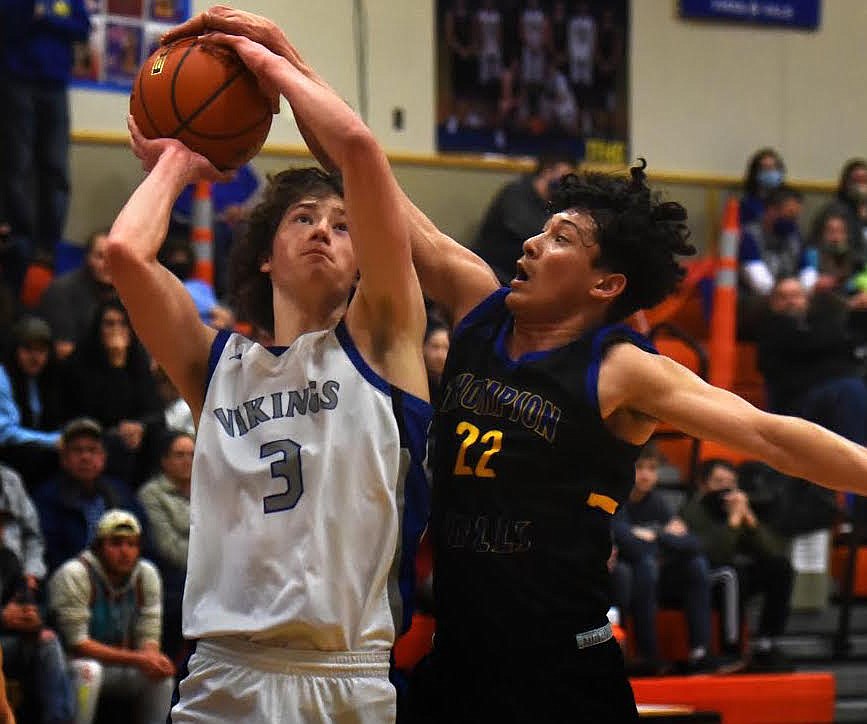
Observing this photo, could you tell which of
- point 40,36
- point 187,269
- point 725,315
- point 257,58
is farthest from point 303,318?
point 725,315

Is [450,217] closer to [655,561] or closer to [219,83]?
[655,561]

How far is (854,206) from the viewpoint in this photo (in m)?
12.0

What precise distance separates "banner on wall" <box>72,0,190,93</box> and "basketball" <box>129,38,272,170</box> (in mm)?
7542

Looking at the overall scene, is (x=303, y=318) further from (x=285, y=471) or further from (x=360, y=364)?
(x=285, y=471)

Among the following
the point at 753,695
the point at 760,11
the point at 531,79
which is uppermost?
the point at 760,11

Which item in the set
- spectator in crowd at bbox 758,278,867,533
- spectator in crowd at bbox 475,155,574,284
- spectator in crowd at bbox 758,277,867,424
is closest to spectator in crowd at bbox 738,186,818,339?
spectator in crowd at bbox 758,278,867,533

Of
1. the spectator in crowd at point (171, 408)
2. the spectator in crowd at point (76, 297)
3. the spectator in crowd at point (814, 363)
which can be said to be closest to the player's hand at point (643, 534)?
the spectator in crowd at point (814, 363)

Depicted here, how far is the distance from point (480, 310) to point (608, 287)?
0.95 feet

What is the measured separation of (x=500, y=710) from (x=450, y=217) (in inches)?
344

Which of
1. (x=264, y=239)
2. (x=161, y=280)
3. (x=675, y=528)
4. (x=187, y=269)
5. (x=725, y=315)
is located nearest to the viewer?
(x=161, y=280)

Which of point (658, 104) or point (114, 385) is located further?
point (658, 104)

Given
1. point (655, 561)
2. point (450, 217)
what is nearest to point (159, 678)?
point (655, 561)

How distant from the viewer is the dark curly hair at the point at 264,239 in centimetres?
335

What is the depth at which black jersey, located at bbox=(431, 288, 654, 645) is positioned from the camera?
10.9 feet
